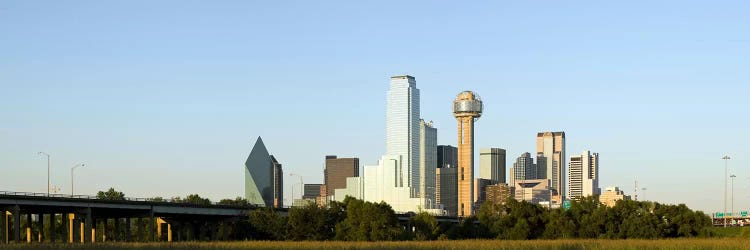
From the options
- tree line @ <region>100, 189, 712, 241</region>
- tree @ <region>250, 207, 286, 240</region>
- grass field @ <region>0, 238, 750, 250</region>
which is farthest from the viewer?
tree @ <region>250, 207, 286, 240</region>

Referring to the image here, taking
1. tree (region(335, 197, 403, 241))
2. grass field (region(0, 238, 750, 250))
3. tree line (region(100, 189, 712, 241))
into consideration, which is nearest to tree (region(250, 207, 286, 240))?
tree line (region(100, 189, 712, 241))

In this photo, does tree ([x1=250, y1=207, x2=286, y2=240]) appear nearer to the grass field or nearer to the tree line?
the tree line

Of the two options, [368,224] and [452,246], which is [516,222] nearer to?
[368,224]

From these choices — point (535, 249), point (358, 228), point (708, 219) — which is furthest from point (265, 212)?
point (535, 249)

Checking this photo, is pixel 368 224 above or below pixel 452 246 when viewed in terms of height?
below

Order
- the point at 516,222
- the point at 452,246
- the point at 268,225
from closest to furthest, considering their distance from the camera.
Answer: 1. the point at 452,246
2. the point at 516,222
3. the point at 268,225

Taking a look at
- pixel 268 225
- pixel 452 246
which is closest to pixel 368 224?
pixel 268 225

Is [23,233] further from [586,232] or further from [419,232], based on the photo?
[586,232]

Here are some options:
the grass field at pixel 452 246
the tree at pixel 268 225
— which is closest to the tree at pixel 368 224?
the tree at pixel 268 225

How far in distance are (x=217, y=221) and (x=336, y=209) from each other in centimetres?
4967

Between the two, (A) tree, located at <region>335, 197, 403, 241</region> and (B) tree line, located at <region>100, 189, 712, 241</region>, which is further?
(B) tree line, located at <region>100, 189, 712, 241</region>

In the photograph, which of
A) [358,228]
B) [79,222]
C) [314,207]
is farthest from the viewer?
[79,222]

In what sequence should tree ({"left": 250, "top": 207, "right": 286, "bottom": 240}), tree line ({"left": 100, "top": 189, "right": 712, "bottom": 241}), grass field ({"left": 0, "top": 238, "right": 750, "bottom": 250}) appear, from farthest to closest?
tree ({"left": 250, "top": 207, "right": 286, "bottom": 240}) < tree line ({"left": 100, "top": 189, "right": 712, "bottom": 241}) < grass field ({"left": 0, "top": 238, "right": 750, "bottom": 250})

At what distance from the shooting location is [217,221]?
182m
